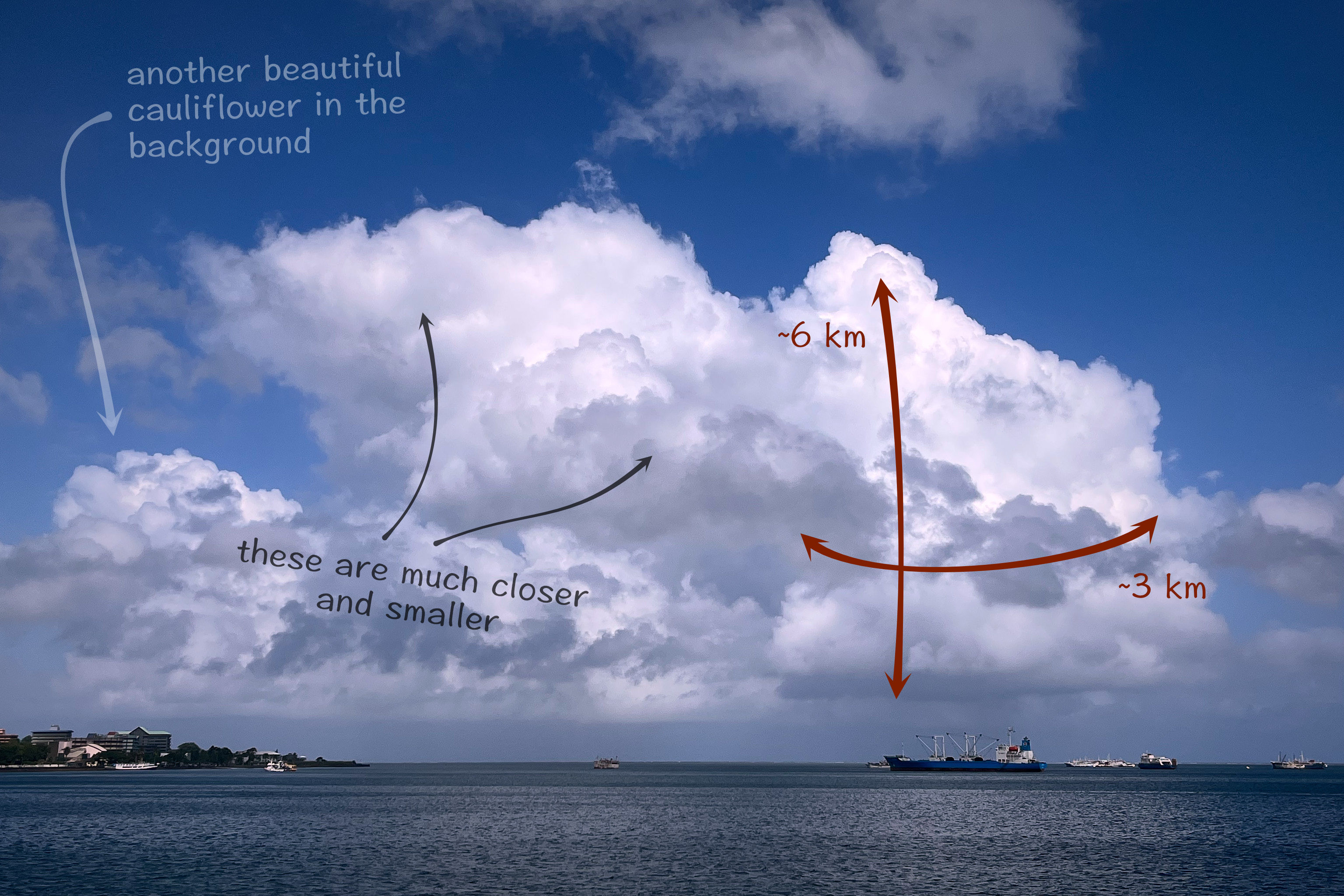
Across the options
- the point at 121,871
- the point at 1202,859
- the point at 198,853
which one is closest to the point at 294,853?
the point at 198,853

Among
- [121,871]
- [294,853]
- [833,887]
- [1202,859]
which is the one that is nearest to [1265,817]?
[1202,859]

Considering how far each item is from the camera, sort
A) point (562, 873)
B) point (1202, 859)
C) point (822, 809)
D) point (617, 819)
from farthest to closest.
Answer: point (822, 809)
point (617, 819)
point (1202, 859)
point (562, 873)

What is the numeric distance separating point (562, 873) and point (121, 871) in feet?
142

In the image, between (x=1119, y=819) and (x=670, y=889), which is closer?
(x=670, y=889)

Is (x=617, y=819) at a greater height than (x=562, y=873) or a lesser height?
lesser

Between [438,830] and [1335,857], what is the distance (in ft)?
372

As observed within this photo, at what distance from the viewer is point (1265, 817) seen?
635 ft

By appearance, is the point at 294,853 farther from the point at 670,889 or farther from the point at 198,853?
the point at 670,889

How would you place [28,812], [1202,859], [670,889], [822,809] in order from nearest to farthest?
[670,889] → [1202,859] → [28,812] → [822,809]

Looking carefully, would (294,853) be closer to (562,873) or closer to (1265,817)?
(562,873)

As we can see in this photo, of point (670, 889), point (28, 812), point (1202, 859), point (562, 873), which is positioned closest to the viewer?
point (670, 889)

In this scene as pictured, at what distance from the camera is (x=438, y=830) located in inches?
5738

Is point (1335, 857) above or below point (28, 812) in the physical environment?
above

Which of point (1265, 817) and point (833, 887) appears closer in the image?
point (833, 887)
